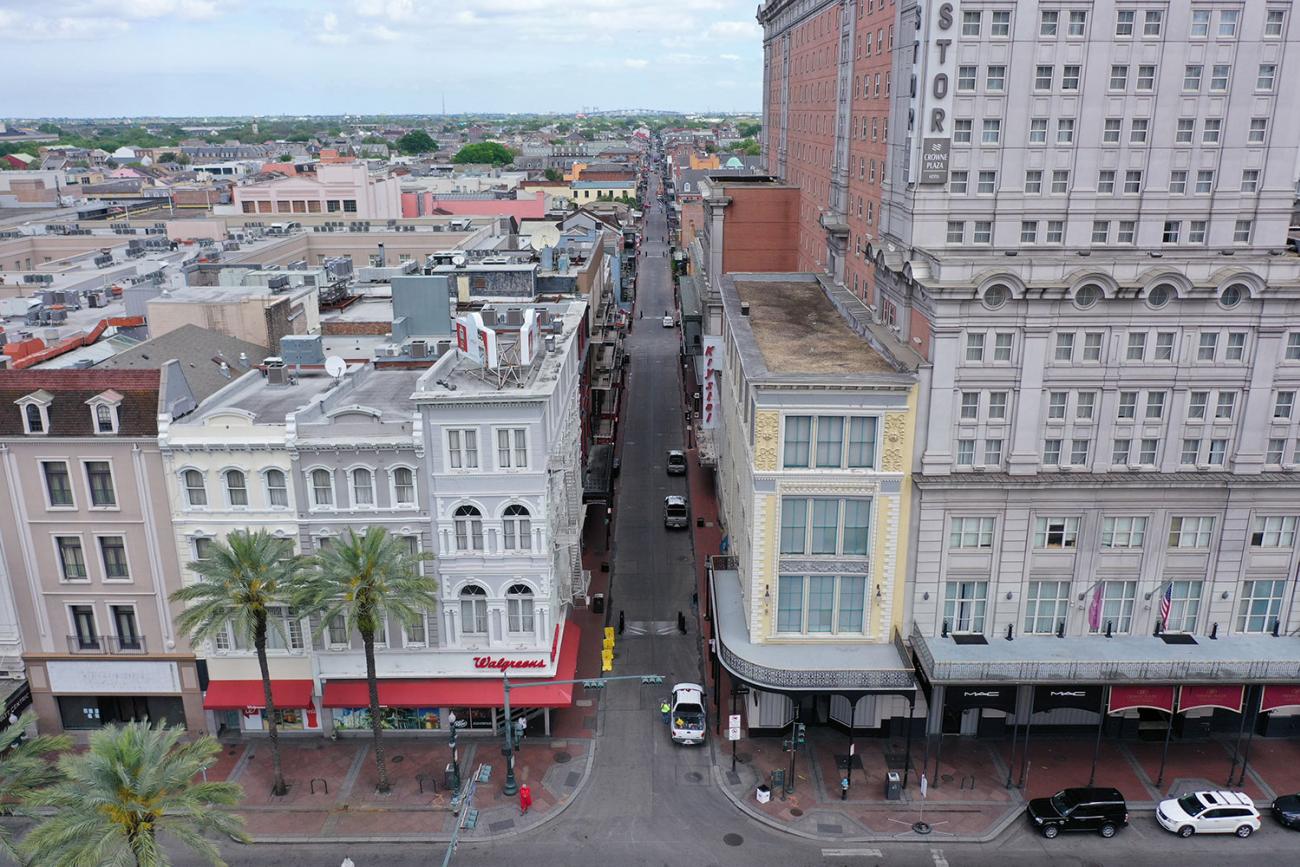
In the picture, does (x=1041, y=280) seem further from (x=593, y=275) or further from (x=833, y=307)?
(x=593, y=275)

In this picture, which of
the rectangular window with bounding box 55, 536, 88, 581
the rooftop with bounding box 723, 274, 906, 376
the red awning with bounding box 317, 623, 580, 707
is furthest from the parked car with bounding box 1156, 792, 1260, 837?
the rectangular window with bounding box 55, 536, 88, 581

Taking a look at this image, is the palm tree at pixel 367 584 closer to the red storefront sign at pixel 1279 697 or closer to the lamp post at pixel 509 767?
the lamp post at pixel 509 767

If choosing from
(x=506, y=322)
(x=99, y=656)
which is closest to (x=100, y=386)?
(x=99, y=656)

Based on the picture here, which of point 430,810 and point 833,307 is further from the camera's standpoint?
point 833,307

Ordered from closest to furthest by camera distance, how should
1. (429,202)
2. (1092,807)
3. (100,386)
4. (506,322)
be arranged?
(1092,807) → (100,386) → (506,322) → (429,202)

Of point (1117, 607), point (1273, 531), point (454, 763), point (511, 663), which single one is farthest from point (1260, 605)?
point (454, 763)

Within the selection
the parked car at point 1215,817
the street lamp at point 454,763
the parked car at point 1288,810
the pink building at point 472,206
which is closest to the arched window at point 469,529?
the street lamp at point 454,763

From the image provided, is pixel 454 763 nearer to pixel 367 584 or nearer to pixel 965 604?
pixel 367 584
